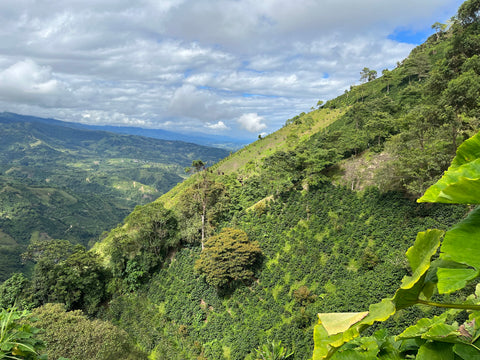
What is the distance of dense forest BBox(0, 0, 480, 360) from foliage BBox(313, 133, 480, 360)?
5362 millimetres

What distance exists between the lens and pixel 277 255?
22.8 metres

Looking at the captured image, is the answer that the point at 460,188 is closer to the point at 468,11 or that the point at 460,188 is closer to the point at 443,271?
the point at 443,271

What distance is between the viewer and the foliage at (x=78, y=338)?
53.3 feet

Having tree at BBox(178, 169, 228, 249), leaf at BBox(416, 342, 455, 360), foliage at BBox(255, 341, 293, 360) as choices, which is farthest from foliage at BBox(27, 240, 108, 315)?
leaf at BBox(416, 342, 455, 360)

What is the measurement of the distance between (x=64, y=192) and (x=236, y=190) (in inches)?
6581

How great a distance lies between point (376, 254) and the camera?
1736 cm

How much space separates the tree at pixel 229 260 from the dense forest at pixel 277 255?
0.11 m

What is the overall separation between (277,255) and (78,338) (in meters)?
16.3

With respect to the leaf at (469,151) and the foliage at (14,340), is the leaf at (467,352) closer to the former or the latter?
the leaf at (469,151)

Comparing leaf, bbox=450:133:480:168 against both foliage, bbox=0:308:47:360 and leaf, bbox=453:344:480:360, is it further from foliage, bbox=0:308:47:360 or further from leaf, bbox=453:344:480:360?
foliage, bbox=0:308:47:360

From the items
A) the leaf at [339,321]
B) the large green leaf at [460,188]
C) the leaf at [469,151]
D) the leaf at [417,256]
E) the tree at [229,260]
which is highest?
the leaf at [469,151]

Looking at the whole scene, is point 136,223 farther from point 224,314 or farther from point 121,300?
point 224,314

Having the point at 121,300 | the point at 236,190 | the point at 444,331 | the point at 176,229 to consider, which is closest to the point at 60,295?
the point at 121,300

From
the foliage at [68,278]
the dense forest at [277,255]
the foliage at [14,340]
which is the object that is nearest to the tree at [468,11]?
the dense forest at [277,255]
